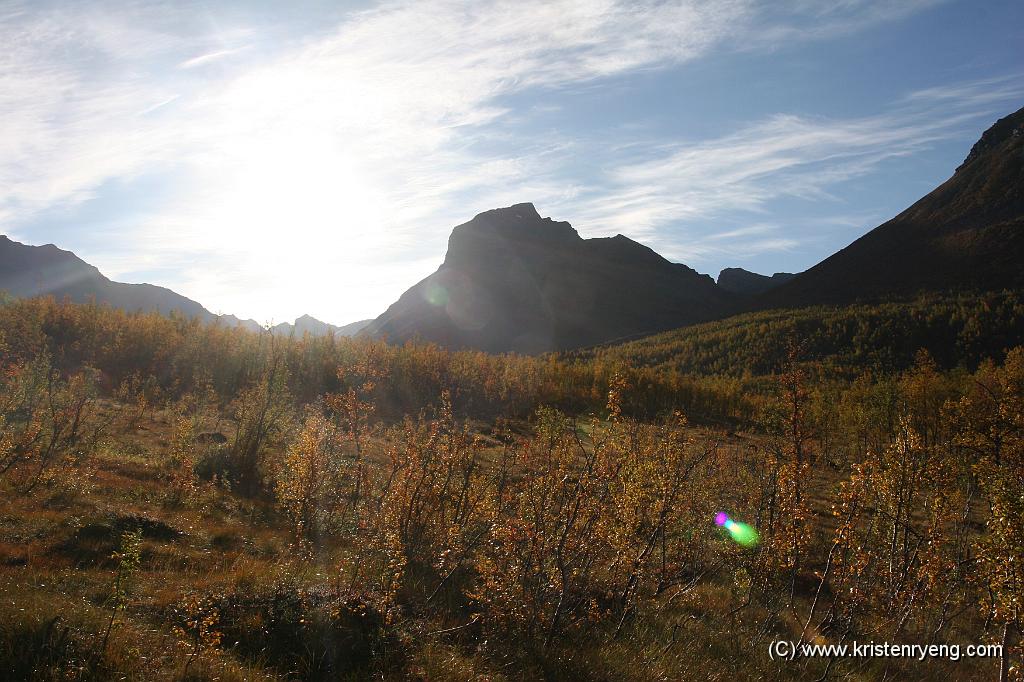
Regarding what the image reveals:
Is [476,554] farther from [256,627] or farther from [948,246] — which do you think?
[948,246]

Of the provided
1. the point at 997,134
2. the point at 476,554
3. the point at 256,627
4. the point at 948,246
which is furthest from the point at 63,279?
the point at 997,134

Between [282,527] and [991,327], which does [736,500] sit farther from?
[991,327]

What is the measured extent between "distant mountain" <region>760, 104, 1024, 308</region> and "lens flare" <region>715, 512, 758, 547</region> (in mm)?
98238

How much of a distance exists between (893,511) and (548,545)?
5.55m

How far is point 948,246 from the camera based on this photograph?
108m

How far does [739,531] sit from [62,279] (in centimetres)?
20743

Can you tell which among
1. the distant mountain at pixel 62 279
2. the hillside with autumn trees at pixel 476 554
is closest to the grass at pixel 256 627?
the hillside with autumn trees at pixel 476 554

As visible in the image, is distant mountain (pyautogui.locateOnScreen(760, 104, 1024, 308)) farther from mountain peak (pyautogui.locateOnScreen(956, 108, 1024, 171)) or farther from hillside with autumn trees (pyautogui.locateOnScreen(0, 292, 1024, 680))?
hillside with autumn trees (pyautogui.locateOnScreen(0, 292, 1024, 680))

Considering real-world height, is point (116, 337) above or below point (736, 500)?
above

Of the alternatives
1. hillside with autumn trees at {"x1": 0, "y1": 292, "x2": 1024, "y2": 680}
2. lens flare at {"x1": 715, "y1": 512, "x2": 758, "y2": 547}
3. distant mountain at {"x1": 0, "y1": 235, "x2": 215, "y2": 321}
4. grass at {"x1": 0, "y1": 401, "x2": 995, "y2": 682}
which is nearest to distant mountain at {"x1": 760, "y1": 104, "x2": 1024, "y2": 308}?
lens flare at {"x1": 715, "y1": 512, "x2": 758, "y2": 547}

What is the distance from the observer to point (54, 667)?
516 cm

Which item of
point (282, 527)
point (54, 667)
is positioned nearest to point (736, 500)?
point (282, 527)

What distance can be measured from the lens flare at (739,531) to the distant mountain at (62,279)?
175 metres

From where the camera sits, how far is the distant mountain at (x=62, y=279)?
15762 cm
